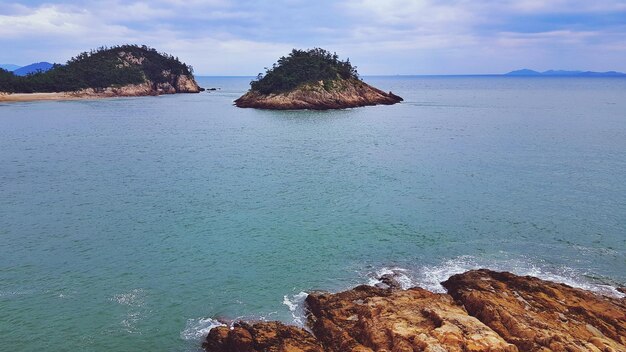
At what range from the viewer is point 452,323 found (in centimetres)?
1864

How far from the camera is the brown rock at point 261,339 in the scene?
18938 millimetres

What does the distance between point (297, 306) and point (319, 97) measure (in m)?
112

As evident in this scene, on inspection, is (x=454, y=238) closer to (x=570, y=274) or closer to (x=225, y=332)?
(x=570, y=274)

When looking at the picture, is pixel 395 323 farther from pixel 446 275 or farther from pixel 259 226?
pixel 259 226

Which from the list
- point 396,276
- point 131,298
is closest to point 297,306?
point 396,276

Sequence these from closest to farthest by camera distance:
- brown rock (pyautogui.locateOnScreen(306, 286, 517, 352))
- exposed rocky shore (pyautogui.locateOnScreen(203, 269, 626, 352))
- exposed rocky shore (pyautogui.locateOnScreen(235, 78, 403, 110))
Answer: brown rock (pyautogui.locateOnScreen(306, 286, 517, 352)) < exposed rocky shore (pyautogui.locateOnScreen(203, 269, 626, 352)) < exposed rocky shore (pyautogui.locateOnScreen(235, 78, 403, 110))

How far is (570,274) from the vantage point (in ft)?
89.8

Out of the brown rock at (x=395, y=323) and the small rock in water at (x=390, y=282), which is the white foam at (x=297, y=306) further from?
the small rock in water at (x=390, y=282)

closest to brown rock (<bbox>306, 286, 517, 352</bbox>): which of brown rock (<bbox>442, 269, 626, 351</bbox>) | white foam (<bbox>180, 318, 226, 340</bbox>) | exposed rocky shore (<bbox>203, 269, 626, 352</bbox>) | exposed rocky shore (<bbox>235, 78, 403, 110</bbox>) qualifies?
exposed rocky shore (<bbox>203, 269, 626, 352</bbox>)

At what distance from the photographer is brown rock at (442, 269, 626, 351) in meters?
17.6

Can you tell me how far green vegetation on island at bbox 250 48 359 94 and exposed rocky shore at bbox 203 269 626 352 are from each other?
116 meters

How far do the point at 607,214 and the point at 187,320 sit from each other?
35272 millimetres

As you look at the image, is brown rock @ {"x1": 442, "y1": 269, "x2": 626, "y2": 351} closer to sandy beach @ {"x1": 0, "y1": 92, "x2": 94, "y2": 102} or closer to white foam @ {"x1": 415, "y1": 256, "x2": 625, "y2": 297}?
white foam @ {"x1": 415, "y1": 256, "x2": 625, "y2": 297}

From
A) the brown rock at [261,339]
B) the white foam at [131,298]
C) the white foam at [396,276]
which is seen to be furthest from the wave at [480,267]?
the white foam at [131,298]
